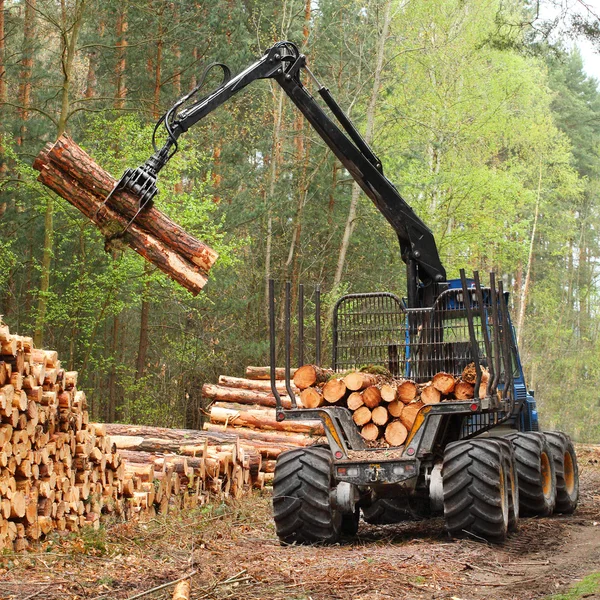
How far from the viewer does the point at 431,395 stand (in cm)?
831

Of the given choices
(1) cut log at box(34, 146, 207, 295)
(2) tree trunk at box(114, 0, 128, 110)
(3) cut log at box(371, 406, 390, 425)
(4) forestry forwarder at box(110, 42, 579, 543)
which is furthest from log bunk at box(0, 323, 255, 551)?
(2) tree trunk at box(114, 0, 128, 110)

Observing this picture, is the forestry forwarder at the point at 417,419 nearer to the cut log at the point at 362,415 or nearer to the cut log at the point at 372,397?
the cut log at the point at 362,415

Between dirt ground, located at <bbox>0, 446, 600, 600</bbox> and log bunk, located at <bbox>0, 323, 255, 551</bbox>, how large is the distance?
0.34 metres

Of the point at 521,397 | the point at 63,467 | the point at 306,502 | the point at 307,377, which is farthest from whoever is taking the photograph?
the point at 521,397

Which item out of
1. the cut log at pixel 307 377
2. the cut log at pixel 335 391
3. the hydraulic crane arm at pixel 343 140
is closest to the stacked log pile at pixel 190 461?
the cut log at pixel 307 377

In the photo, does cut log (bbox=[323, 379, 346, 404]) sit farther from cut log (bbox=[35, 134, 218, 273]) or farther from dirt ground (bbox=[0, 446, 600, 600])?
cut log (bbox=[35, 134, 218, 273])

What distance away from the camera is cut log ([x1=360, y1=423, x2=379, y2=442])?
8555mm

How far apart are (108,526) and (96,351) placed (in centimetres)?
1500

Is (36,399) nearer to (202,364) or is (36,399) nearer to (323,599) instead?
(323,599)

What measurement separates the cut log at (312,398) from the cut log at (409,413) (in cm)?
77

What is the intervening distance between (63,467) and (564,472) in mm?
5539

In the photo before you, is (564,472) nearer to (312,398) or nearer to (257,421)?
(312,398)

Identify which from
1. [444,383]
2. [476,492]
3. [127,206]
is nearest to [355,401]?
[444,383]

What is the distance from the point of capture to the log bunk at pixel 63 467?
7453 millimetres
